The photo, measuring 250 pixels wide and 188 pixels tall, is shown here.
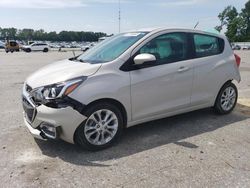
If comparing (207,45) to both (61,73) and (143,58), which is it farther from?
(61,73)

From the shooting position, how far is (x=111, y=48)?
501 centimetres

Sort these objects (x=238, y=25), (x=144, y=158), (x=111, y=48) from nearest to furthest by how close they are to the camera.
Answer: (x=144, y=158) < (x=111, y=48) < (x=238, y=25)

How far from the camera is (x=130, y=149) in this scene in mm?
4344

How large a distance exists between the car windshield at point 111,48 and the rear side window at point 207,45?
1100mm

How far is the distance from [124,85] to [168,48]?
1157 mm

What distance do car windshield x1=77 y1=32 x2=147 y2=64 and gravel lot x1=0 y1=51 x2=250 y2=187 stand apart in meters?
1.29

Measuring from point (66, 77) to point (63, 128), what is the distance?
0.68 m

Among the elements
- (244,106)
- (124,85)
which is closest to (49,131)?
(124,85)

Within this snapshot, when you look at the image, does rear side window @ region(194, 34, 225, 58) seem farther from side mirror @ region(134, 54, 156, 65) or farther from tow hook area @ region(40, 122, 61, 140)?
tow hook area @ region(40, 122, 61, 140)

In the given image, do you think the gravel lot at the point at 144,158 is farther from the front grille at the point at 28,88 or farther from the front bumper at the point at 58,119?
the front grille at the point at 28,88

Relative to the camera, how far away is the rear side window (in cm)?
540

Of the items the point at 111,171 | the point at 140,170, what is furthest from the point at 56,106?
the point at 140,170

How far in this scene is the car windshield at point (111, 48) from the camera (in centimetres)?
468

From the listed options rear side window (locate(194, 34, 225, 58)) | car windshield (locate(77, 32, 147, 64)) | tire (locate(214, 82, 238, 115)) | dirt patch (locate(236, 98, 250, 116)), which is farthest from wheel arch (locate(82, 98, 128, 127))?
dirt patch (locate(236, 98, 250, 116))
